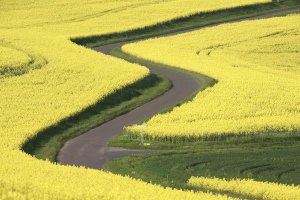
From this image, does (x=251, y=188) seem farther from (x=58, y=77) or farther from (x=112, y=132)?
(x=58, y=77)

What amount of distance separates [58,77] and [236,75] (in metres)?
13.5

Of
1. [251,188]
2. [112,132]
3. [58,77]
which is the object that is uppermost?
[251,188]

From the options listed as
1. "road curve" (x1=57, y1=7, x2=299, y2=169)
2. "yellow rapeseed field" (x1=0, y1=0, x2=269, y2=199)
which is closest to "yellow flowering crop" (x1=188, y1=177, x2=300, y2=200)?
"yellow rapeseed field" (x1=0, y1=0, x2=269, y2=199)

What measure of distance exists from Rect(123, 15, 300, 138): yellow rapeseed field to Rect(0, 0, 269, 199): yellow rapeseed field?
637 cm

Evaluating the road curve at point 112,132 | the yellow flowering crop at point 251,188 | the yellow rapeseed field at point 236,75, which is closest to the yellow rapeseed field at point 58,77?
the road curve at point 112,132

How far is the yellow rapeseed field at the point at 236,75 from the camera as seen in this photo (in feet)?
178

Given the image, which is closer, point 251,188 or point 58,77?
point 251,188

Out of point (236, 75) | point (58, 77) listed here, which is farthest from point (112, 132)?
point (236, 75)

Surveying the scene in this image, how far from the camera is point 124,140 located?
5372cm

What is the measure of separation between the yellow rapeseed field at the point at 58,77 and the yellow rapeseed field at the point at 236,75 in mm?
6370

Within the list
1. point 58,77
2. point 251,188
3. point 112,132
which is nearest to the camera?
point 251,188

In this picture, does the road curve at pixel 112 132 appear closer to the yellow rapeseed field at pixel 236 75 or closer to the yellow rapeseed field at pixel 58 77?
the yellow rapeseed field at pixel 236 75

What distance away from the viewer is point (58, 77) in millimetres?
71875

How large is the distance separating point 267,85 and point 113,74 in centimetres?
1271
